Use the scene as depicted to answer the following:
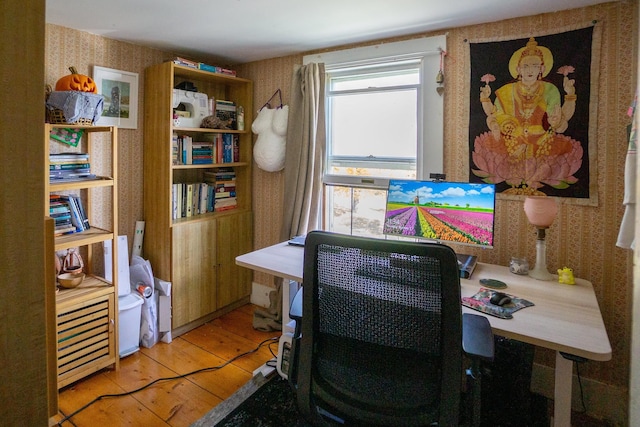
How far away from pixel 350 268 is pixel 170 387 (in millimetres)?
1703

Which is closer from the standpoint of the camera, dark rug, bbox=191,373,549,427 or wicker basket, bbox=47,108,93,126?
dark rug, bbox=191,373,549,427

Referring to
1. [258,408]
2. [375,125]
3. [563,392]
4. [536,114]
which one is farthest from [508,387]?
[375,125]

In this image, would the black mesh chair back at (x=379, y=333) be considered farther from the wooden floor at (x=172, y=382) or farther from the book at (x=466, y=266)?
the wooden floor at (x=172, y=382)

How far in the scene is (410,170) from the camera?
2.67m

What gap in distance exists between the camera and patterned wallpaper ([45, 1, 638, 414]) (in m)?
1.95

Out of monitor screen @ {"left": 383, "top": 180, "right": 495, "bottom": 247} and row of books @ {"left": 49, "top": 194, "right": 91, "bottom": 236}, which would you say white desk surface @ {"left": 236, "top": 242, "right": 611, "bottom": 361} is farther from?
row of books @ {"left": 49, "top": 194, "right": 91, "bottom": 236}

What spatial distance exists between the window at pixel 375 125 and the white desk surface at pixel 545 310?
858 mm

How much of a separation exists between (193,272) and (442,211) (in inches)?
74.4

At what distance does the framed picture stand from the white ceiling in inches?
9.8

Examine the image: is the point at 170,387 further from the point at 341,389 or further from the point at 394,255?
the point at 394,255

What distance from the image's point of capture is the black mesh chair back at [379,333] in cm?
107

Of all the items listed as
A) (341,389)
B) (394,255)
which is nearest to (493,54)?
(394,255)

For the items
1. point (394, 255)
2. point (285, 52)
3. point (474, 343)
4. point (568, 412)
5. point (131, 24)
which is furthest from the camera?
point (285, 52)

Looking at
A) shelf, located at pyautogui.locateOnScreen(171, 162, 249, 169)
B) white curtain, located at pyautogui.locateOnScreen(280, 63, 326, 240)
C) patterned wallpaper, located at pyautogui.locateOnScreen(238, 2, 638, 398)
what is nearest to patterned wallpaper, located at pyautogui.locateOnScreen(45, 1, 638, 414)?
patterned wallpaper, located at pyautogui.locateOnScreen(238, 2, 638, 398)
